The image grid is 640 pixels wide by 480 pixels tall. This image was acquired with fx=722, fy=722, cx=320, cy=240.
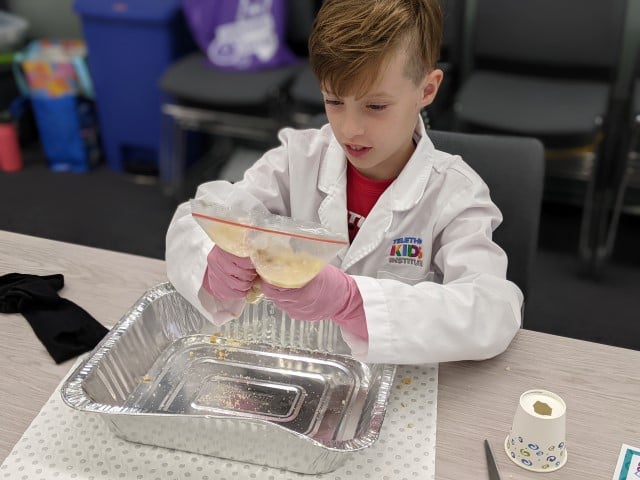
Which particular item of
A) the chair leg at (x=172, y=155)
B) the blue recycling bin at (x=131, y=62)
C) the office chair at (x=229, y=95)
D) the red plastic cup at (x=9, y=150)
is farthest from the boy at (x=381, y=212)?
the red plastic cup at (x=9, y=150)

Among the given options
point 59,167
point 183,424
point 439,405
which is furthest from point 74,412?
point 59,167

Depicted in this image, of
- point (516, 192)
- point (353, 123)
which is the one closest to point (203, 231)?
point (353, 123)

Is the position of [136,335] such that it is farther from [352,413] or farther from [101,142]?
[101,142]

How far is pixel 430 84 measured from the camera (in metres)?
1.09

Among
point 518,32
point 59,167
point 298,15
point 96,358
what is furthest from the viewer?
point 59,167

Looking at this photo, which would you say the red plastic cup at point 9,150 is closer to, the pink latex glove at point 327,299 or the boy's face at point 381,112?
the boy's face at point 381,112

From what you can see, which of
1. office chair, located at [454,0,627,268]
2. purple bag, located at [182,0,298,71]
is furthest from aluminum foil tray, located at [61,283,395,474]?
purple bag, located at [182,0,298,71]

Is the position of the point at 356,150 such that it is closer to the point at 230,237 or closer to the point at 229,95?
the point at 230,237

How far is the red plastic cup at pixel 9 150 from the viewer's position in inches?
119

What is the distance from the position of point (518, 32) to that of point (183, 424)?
2.13m

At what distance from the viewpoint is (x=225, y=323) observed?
1.11m

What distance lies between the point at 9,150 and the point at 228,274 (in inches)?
97.5

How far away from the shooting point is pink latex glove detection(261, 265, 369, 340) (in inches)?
35.0

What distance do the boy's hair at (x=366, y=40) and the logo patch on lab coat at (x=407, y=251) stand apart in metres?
0.26
